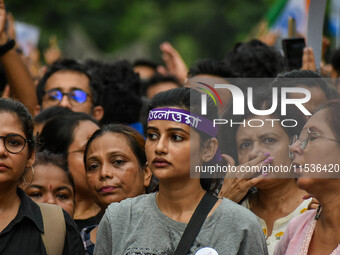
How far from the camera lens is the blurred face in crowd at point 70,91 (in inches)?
254

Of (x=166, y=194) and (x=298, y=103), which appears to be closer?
(x=166, y=194)

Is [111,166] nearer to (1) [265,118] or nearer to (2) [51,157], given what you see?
(2) [51,157]

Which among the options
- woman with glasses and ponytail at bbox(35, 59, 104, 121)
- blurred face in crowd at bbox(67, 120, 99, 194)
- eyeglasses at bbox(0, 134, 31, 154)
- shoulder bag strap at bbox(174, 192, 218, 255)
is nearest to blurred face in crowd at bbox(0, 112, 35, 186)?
eyeglasses at bbox(0, 134, 31, 154)

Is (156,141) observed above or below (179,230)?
above

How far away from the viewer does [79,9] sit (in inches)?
1288

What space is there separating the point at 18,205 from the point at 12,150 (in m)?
0.30

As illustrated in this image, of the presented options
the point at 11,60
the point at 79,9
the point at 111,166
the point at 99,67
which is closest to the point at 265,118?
the point at 111,166

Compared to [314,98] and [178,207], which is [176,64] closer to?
[314,98]

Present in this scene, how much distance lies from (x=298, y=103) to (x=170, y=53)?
4.33 metres

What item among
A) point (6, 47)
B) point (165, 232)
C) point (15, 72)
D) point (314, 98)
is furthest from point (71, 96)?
point (165, 232)

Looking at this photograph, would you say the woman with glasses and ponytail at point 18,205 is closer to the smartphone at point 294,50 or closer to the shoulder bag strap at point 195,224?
the shoulder bag strap at point 195,224

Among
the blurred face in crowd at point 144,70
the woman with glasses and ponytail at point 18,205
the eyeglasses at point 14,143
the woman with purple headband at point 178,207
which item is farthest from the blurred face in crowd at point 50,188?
the blurred face in crowd at point 144,70

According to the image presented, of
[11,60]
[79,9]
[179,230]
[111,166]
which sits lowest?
[179,230]

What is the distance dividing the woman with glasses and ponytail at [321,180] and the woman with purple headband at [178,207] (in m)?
0.24
